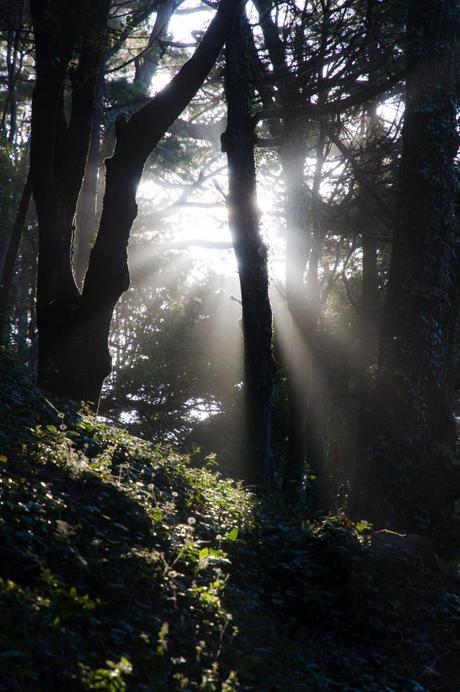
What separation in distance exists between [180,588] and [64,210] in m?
8.13

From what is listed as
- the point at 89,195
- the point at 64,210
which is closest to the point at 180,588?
the point at 64,210

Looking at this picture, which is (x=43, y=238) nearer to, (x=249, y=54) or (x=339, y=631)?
(x=249, y=54)

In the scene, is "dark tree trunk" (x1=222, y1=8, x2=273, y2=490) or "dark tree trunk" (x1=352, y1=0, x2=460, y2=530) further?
"dark tree trunk" (x1=222, y1=8, x2=273, y2=490)

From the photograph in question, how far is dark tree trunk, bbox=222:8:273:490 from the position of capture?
1218 centimetres

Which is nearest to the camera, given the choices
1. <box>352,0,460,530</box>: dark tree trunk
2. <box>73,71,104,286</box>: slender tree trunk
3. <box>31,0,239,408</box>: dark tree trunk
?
<box>352,0,460,530</box>: dark tree trunk

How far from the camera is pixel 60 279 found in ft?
38.0

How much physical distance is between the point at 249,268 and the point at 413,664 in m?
7.66

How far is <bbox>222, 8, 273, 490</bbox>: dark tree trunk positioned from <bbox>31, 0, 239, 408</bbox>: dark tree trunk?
139 centimetres

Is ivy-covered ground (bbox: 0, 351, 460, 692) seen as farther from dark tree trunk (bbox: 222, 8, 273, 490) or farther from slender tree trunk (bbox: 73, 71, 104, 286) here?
slender tree trunk (bbox: 73, 71, 104, 286)

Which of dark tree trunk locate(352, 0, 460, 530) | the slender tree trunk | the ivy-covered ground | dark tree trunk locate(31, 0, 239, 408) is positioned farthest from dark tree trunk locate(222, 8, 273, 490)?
the slender tree trunk

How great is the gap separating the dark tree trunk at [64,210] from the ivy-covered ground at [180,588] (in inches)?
100

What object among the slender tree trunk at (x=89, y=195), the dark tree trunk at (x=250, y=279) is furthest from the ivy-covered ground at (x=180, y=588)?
the slender tree trunk at (x=89, y=195)

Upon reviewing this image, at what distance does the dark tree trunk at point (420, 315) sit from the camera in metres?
9.91

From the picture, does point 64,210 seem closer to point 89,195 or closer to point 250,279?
point 250,279
